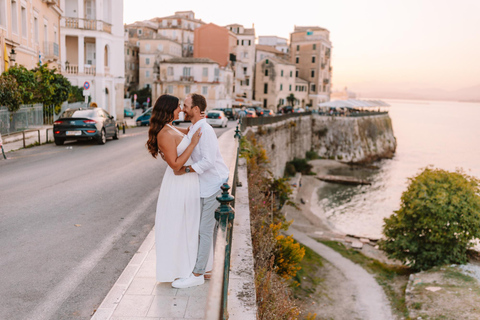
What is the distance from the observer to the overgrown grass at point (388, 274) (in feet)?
51.5

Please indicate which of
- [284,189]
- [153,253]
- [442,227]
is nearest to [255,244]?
[153,253]

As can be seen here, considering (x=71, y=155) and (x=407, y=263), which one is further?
(x=407, y=263)

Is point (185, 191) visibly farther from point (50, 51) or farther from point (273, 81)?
point (273, 81)

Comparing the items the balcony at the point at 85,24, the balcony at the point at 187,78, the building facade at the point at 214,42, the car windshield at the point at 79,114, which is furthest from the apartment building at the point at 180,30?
the car windshield at the point at 79,114

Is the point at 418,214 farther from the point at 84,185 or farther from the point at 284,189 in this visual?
the point at 84,185

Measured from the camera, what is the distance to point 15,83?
60.2 feet

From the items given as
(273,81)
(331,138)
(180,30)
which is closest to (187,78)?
(331,138)

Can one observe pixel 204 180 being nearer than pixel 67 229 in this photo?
Yes

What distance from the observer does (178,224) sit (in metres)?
4.28

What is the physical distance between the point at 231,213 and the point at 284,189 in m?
16.7

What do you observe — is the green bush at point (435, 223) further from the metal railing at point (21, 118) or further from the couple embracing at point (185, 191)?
the metal railing at point (21, 118)

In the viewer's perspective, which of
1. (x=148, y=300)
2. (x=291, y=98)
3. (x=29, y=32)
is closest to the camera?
(x=148, y=300)

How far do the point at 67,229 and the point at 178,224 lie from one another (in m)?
3.39

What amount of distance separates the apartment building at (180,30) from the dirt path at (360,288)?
218ft
